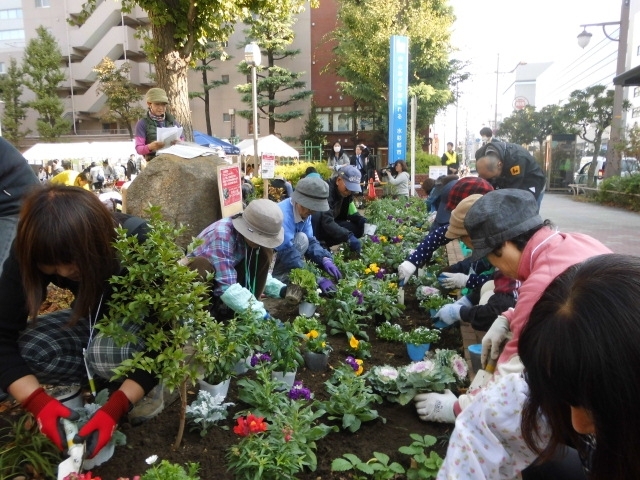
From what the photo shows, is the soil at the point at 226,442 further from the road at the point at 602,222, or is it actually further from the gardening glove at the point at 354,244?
the road at the point at 602,222

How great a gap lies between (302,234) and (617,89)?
580 inches

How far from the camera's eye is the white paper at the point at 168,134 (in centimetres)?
506

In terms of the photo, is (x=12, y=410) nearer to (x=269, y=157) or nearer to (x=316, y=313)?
(x=316, y=313)

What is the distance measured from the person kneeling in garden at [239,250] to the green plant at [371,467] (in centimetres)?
91

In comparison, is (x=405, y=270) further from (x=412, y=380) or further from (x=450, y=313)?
(x=412, y=380)

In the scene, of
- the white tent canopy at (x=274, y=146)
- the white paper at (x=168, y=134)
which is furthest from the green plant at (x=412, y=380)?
the white tent canopy at (x=274, y=146)

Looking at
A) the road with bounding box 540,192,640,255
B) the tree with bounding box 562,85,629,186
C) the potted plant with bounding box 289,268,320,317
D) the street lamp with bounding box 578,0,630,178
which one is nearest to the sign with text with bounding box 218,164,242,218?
the potted plant with bounding box 289,268,320,317

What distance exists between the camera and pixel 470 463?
53.5 inches

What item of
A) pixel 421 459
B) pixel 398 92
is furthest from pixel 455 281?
pixel 398 92

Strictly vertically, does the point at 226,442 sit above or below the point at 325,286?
below

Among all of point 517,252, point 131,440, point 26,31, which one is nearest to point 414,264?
point 517,252

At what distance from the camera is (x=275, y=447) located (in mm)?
1877

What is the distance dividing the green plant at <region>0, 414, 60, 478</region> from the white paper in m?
3.57

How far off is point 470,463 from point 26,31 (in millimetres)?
45517
